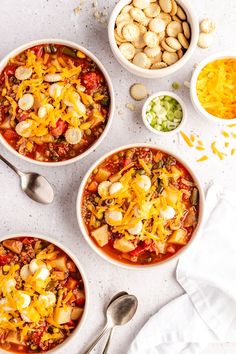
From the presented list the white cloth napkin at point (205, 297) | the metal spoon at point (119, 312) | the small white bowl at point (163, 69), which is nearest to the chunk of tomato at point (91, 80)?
the small white bowl at point (163, 69)

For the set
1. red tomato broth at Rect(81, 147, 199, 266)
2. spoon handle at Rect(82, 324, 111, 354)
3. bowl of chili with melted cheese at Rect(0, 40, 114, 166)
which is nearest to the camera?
bowl of chili with melted cheese at Rect(0, 40, 114, 166)

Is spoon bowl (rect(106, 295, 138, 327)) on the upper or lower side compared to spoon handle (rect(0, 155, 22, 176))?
lower

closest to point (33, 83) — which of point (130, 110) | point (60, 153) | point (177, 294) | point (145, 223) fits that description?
point (60, 153)

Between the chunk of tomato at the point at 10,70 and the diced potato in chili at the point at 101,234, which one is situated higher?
the chunk of tomato at the point at 10,70

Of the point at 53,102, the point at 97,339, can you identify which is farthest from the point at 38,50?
the point at 97,339

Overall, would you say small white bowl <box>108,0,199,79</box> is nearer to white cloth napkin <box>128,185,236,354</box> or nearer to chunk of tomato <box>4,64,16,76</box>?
chunk of tomato <box>4,64,16,76</box>

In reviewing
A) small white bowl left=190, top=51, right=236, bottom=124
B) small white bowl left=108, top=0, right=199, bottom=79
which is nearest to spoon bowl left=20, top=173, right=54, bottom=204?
small white bowl left=108, top=0, right=199, bottom=79

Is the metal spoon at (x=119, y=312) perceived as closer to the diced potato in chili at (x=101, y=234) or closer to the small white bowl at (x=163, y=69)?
the diced potato in chili at (x=101, y=234)

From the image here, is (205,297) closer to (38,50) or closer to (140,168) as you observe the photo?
(140,168)
